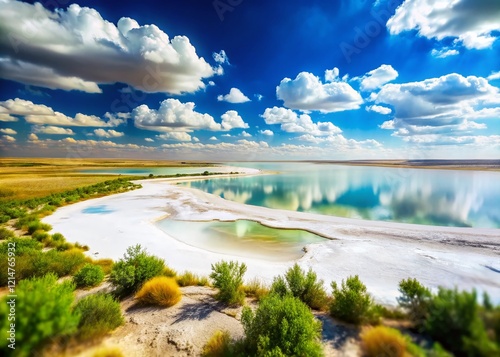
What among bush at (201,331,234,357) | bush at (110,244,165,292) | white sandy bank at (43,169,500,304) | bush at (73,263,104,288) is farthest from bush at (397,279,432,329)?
bush at (73,263,104,288)

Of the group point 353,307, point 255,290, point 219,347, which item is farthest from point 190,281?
point 353,307

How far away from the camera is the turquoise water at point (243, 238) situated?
38.0 feet

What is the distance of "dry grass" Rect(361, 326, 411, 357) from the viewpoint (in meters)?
3.17

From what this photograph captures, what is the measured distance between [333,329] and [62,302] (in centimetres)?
482

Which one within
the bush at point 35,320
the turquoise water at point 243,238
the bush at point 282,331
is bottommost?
the turquoise water at point 243,238

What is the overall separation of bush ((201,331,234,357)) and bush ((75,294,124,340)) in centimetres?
202

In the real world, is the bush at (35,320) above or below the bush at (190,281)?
above

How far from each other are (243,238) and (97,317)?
9647 mm

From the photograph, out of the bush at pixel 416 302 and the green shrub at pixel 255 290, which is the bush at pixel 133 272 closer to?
the green shrub at pixel 255 290

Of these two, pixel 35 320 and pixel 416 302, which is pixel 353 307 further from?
pixel 35 320

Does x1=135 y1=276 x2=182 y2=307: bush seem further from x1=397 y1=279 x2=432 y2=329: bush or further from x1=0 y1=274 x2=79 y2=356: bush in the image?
x1=397 y1=279 x2=432 y2=329: bush

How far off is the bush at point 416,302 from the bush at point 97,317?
5.73 meters

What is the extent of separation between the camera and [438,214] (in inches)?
790

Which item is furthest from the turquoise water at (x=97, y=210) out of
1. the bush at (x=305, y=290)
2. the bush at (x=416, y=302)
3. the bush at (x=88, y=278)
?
the bush at (x=416, y=302)
